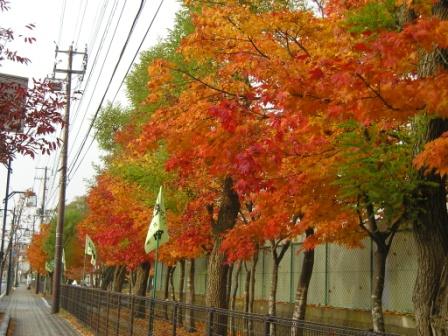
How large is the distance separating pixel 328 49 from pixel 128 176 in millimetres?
8423

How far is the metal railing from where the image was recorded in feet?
20.6

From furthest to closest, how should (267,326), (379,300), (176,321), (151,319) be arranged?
(151,319), (379,300), (176,321), (267,326)

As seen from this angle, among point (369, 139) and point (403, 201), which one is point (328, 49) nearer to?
point (369, 139)

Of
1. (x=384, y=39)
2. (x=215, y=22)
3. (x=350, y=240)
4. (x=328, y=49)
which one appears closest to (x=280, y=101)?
(x=384, y=39)

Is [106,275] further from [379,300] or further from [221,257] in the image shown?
[379,300]

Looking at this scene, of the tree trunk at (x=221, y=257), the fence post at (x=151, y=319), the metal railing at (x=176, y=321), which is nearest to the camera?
the metal railing at (x=176, y=321)

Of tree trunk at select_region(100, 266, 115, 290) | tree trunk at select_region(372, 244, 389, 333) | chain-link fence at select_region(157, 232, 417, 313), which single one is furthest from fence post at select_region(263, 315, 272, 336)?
tree trunk at select_region(100, 266, 115, 290)

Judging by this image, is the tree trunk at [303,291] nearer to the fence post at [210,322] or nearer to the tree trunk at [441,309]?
the fence post at [210,322]

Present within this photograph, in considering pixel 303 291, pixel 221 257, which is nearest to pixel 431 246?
pixel 221 257

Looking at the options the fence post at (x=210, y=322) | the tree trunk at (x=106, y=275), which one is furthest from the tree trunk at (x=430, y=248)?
the tree trunk at (x=106, y=275)

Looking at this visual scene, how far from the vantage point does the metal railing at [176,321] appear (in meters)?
6.29

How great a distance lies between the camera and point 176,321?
10.0m

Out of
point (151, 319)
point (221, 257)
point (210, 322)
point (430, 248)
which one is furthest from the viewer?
point (221, 257)

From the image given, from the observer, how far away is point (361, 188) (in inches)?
340
